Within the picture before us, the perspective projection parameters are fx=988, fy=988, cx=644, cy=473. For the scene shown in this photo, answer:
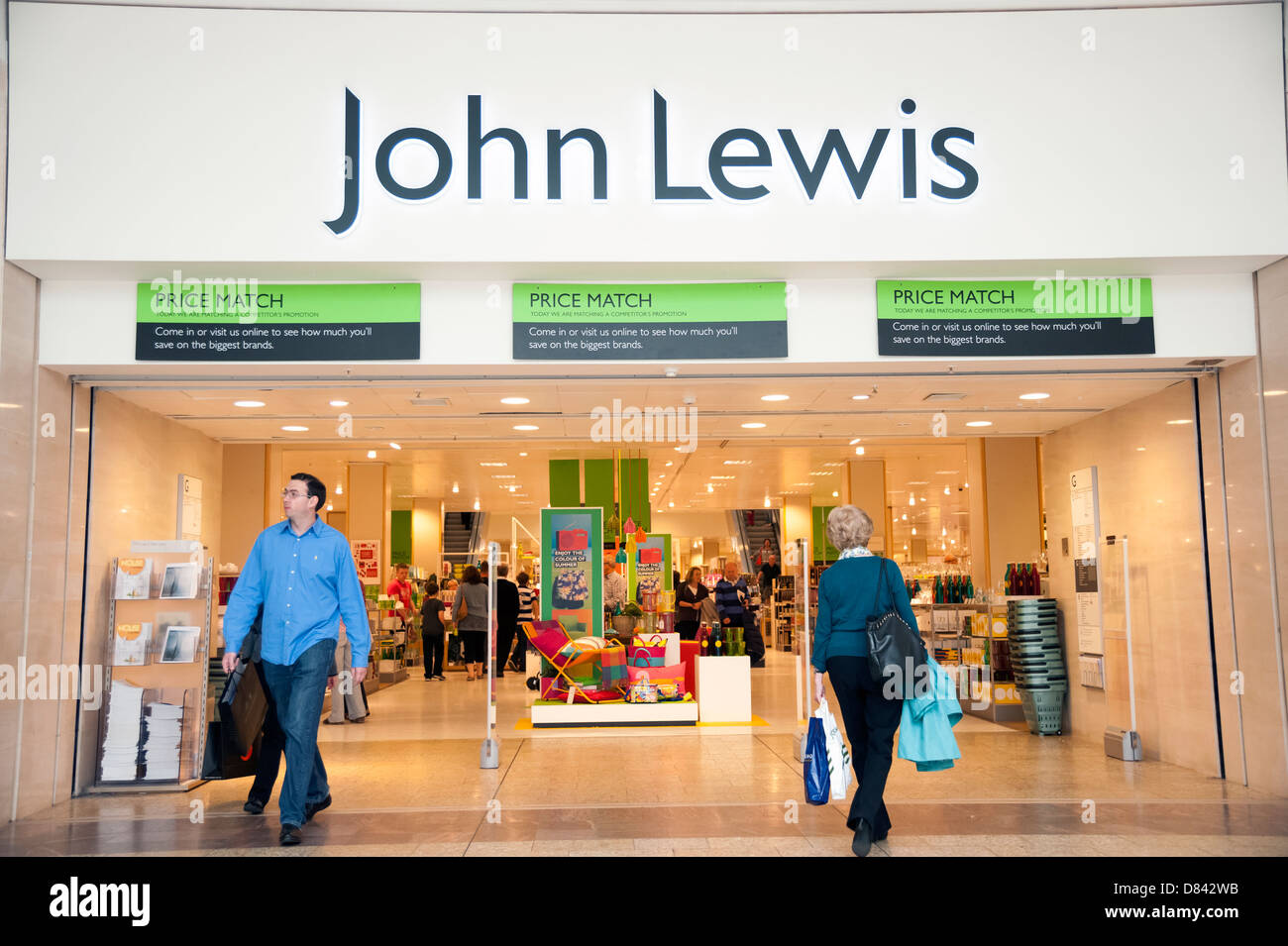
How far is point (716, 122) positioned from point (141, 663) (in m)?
4.88

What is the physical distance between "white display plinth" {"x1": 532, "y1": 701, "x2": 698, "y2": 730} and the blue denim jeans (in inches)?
154

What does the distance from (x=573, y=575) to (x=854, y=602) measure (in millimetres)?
7692

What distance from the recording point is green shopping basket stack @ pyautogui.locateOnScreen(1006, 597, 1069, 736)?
27.2ft

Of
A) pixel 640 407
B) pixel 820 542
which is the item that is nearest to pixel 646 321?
pixel 640 407

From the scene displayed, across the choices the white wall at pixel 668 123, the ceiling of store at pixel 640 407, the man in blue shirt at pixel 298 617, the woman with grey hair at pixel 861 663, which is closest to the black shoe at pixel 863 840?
the woman with grey hair at pixel 861 663

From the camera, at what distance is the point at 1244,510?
A: 6172 mm

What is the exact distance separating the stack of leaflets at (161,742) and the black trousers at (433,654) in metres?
7.58

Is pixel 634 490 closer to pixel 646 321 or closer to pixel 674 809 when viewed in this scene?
pixel 646 321

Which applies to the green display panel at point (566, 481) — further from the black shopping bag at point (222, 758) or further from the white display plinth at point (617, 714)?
the black shopping bag at point (222, 758)

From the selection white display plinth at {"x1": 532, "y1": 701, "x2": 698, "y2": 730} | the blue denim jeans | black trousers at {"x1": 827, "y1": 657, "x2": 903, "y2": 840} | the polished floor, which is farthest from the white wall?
white display plinth at {"x1": 532, "y1": 701, "x2": 698, "y2": 730}

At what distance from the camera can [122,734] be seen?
618 cm
